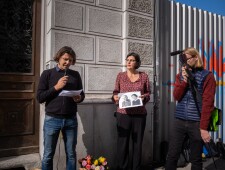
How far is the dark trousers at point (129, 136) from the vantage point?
3178mm

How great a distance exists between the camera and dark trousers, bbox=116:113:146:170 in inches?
125

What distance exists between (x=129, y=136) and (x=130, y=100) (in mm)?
582

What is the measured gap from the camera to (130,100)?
306 cm

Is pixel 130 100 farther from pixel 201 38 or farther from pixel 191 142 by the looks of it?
pixel 201 38

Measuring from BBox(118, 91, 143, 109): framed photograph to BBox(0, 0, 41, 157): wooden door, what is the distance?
150cm

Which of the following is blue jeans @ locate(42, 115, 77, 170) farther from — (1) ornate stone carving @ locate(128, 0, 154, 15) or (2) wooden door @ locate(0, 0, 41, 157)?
(1) ornate stone carving @ locate(128, 0, 154, 15)

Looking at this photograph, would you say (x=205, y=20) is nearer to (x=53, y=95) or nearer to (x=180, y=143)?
(x=180, y=143)

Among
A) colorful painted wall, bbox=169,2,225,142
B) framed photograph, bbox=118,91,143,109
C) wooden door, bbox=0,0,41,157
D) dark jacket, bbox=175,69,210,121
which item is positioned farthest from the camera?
colorful painted wall, bbox=169,2,225,142

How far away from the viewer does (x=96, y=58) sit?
3.69m

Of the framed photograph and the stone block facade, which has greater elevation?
the stone block facade

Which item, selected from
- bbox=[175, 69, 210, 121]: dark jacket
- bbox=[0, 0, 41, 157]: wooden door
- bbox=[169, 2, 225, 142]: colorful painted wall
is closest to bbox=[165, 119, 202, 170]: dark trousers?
bbox=[175, 69, 210, 121]: dark jacket

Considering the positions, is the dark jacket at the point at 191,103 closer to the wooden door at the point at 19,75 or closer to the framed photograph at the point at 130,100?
the framed photograph at the point at 130,100

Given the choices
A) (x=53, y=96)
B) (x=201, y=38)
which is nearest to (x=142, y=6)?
(x=201, y=38)

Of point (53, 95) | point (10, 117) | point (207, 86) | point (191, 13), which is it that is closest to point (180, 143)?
point (207, 86)
